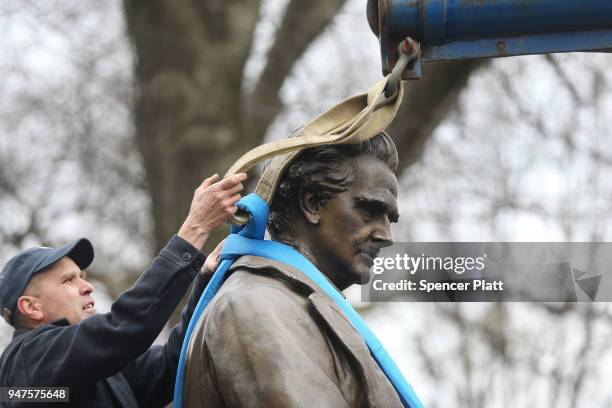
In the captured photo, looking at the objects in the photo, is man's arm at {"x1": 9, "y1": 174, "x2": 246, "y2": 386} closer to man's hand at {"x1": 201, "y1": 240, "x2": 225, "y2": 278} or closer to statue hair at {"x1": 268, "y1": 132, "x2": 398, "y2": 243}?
man's hand at {"x1": 201, "y1": 240, "x2": 225, "y2": 278}

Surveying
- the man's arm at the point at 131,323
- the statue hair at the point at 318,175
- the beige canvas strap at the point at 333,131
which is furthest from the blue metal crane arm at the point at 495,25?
the man's arm at the point at 131,323

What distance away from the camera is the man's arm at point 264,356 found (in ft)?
13.4

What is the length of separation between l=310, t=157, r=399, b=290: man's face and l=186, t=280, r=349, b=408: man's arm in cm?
26

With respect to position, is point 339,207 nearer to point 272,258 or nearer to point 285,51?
point 272,258

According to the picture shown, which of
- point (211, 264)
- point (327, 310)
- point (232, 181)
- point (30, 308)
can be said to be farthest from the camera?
point (30, 308)

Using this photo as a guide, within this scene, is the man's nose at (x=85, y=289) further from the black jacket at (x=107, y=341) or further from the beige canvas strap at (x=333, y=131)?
the beige canvas strap at (x=333, y=131)

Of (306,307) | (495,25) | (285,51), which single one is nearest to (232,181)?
(306,307)

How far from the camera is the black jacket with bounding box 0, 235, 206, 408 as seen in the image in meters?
4.98

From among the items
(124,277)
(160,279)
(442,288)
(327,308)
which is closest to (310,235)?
(327,308)

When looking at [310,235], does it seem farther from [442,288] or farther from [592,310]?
[592,310]

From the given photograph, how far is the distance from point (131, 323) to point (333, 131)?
933 mm

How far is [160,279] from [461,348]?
9303 millimetres

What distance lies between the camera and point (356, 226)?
15.1 feet

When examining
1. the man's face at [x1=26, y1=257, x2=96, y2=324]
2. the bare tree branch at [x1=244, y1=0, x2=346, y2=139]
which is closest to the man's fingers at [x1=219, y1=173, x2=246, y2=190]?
the man's face at [x1=26, y1=257, x2=96, y2=324]
